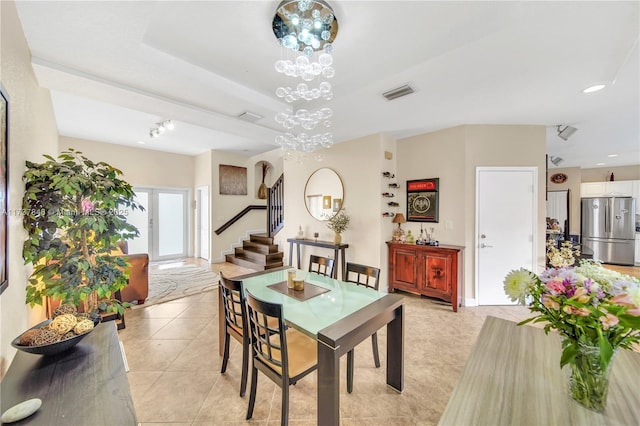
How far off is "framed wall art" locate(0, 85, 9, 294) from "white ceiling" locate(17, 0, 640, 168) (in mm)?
778

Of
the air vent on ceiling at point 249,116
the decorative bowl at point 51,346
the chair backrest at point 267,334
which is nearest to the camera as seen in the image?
the decorative bowl at point 51,346

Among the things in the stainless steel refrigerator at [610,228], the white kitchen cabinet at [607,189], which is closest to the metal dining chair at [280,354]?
the stainless steel refrigerator at [610,228]

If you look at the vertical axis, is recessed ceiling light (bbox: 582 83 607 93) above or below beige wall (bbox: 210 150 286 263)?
above

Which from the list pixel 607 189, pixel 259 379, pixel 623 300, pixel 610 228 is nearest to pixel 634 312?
pixel 623 300

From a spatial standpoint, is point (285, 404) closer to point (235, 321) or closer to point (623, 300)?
point (235, 321)

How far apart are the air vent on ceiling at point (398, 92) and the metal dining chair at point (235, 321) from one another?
2481 mm

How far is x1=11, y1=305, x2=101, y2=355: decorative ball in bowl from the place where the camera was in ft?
3.82

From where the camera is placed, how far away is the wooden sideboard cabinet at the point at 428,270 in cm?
364

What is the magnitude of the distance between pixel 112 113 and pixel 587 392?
19.2ft

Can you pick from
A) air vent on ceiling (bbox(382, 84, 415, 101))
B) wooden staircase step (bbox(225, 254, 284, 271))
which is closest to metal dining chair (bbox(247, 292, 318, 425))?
air vent on ceiling (bbox(382, 84, 415, 101))

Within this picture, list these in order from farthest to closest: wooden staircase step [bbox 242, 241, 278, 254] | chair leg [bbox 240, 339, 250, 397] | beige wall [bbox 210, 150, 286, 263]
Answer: beige wall [bbox 210, 150, 286, 263], wooden staircase step [bbox 242, 241, 278, 254], chair leg [bbox 240, 339, 250, 397]

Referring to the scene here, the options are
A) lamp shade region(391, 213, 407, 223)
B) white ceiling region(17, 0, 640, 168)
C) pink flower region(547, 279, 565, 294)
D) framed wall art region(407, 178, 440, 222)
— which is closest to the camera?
pink flower region(547, 279, 565, 294)

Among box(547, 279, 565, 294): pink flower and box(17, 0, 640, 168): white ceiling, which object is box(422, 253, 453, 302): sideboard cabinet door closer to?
box(17, 0, 640, 168): white ceiling

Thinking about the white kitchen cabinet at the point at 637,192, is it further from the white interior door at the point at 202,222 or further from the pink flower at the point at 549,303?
the white interior door at the point at 202,222
